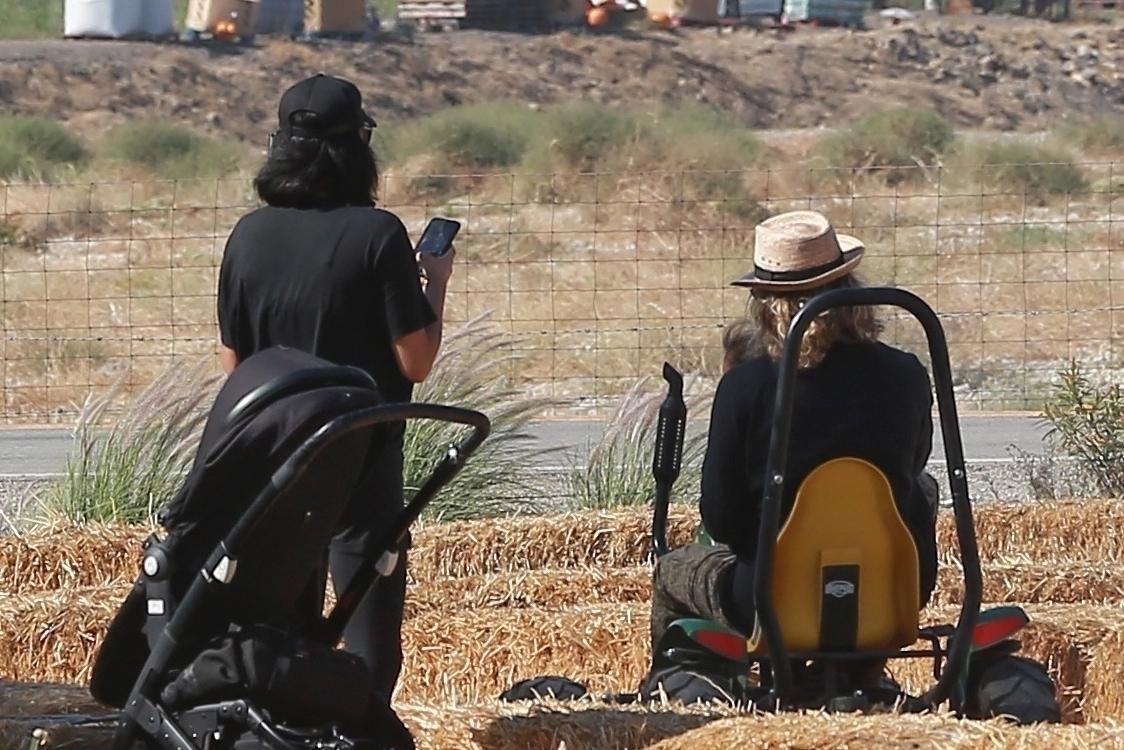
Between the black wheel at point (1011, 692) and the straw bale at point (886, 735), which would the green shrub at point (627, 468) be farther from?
the straw bale at point (886, 735)

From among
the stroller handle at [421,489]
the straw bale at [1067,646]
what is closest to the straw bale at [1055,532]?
the straw bale at [1067,646]

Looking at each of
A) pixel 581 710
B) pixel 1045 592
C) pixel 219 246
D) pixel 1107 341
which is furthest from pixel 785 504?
pixel 219 246

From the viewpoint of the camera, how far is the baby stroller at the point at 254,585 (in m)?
4.16

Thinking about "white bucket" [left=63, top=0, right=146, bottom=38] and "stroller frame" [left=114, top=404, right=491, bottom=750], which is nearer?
"stroller frame" [left=114, top=404, right=491, bottom=750]

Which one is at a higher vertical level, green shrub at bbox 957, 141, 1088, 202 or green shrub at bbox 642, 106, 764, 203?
green shrub at bbox 957, 141, 1088, 202

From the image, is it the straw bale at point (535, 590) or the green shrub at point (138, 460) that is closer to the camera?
the straw bale at point (535, 590)

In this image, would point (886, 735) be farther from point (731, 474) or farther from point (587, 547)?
point (587, 547)

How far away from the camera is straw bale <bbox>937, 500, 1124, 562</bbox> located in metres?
8.47

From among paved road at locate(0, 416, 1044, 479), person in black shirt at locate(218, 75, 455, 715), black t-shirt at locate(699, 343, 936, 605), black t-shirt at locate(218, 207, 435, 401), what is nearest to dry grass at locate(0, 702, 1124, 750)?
person in black shirt at locate(218, 75, 455, 715)

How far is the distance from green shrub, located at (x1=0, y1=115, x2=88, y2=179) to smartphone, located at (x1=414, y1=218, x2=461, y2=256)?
32417 millimetres

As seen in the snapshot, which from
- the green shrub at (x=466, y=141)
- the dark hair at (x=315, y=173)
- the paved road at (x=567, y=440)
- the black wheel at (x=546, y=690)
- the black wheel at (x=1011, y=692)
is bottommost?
the green shrub at (x=466, y=141)

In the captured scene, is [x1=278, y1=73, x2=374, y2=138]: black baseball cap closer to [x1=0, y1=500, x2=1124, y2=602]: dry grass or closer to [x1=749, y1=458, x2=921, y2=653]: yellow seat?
[x1=749, y1=458, x2=921, y2=653]: yellow seat

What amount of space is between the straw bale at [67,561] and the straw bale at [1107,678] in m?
3.39

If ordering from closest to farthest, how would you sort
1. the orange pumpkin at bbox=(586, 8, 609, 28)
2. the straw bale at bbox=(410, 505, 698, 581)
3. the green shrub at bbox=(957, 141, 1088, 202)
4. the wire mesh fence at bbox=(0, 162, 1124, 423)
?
the straw bale at bbox=(410, 505, 698, 581) < the wire mesh fence at bbox=(0, 162, 1124, 423) < the green shrub at bbox=(957, 141, 1088, 202) < the orange pumpkin at bbox=(586, 8, 609, 28)
